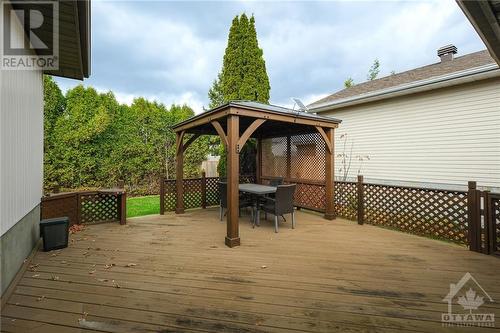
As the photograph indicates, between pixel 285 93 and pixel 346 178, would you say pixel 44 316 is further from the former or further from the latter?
pixel 285 93

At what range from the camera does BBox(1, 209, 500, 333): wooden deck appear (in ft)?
6.67

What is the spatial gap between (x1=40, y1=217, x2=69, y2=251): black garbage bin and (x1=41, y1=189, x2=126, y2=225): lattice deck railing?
95 cm

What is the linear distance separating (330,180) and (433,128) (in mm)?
2841

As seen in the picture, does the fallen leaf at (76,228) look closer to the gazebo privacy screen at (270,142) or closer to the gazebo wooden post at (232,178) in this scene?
the gazebo privacy screen at (270,142)

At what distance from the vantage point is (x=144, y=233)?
16.1 feet

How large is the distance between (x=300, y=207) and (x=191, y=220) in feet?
10.5

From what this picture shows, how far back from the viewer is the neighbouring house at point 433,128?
5.18 m

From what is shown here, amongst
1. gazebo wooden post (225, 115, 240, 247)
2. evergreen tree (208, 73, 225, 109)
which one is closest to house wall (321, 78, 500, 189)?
gazebo wooden post (225, 115, 240, 247)

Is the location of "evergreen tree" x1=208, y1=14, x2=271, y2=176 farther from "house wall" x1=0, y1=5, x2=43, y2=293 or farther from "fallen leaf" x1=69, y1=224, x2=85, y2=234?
"house wall" x1=0, y1=5, x2=43, y2=293

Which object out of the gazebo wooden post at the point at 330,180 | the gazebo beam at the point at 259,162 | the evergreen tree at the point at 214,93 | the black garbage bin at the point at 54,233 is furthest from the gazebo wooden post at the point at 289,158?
the evergreen tree at the point at 214,93

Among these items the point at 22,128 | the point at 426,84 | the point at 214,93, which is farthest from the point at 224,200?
the point at 214,93

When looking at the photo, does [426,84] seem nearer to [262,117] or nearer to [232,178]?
[262,117]

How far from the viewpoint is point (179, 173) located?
21.9ft

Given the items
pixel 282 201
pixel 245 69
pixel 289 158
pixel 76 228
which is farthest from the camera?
pixel 245 69
